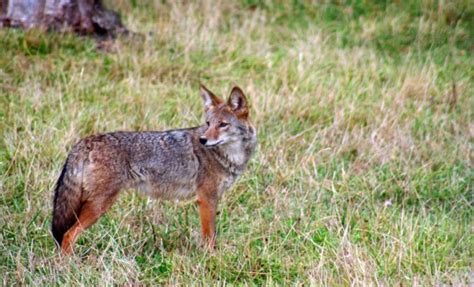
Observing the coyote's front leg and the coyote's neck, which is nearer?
the coyote's front leg

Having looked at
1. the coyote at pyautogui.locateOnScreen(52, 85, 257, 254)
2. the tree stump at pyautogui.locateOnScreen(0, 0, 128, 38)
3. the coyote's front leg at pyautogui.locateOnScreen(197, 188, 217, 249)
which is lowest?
the coyote's front leg at pyautogui.locateOnScreen(197, 188, 217, 249)

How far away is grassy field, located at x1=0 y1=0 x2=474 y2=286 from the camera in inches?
246

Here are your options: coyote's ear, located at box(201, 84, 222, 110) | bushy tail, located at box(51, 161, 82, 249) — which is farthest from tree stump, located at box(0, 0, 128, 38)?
bushy tail, located at box(51, 161, 82, 249)

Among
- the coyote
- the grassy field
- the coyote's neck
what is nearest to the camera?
the grassy field

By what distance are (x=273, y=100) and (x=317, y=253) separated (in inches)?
129

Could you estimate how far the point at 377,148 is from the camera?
8.70m

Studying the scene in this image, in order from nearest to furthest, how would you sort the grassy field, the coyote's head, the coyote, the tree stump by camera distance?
the grassy field, the coyote, the coyote's head, the tree stump

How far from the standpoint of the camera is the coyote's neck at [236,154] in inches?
278

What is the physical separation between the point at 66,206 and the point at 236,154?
1476 millimetres

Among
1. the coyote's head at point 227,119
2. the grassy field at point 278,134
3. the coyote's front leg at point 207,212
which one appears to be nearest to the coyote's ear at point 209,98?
the coyote's head at point 227,119

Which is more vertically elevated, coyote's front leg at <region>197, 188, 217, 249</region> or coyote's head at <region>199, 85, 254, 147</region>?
coyote's head at <region>199, 85, 254, 147</region>

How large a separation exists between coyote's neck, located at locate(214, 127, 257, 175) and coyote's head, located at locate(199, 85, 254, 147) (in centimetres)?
4

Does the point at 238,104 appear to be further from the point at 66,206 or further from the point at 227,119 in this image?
the point at 66,206

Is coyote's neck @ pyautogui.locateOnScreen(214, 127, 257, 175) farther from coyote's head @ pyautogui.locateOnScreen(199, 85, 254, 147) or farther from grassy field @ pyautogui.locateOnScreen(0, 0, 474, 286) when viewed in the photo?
grassy field @ pyautogui.locateOnScreen(0, 0, 474, 286)
